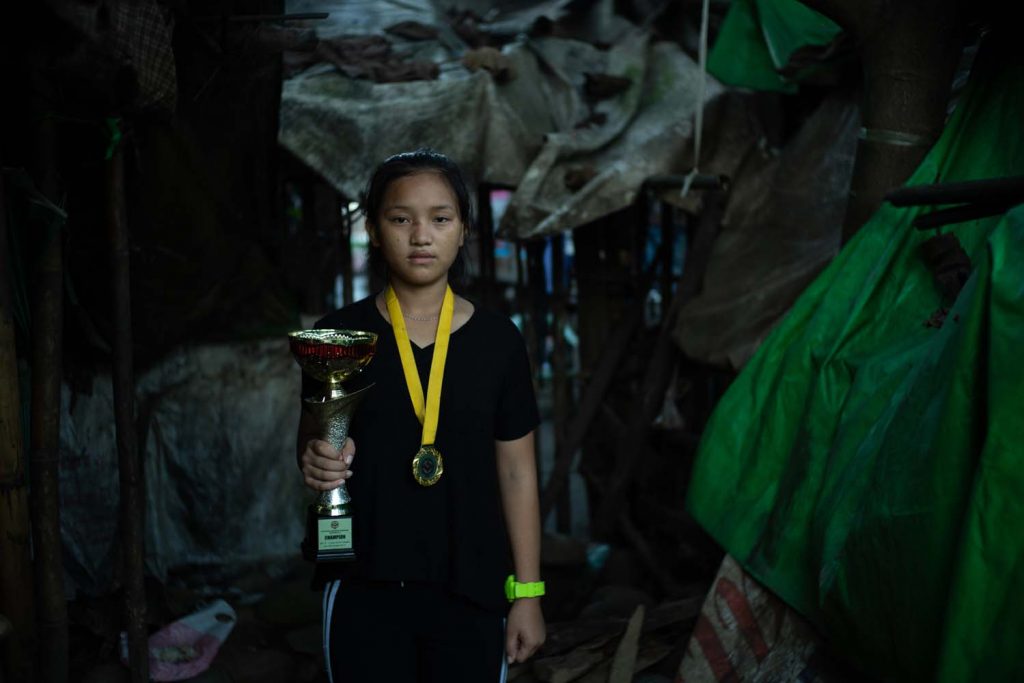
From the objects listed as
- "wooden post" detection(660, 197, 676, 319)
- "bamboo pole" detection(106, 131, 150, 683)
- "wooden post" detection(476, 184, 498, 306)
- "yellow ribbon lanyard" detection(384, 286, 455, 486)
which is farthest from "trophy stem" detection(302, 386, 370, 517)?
"wooden post" detection(660, 197, 676, 319)

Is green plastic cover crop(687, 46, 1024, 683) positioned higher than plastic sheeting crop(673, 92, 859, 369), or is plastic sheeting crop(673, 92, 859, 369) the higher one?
plastic sheeting crop(673, 92, 859, 369)

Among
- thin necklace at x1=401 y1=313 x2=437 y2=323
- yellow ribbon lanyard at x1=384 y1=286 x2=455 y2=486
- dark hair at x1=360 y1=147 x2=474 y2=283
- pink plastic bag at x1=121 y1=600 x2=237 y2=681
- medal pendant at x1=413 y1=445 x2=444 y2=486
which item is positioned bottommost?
pink plastic bag at x1=121 y1=600 x2=237 y2=681

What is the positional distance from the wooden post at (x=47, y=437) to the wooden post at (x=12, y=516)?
0.65 ft

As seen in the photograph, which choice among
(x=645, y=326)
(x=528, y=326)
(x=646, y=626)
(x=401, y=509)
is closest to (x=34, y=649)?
(x=401, y=509)

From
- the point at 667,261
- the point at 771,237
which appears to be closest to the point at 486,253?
the point at 667,261

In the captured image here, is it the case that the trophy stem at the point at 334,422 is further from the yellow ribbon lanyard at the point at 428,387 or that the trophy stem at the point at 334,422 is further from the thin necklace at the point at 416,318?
the thin necklace at the point at 416,318

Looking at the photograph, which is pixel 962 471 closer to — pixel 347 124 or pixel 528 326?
pixel 347 124

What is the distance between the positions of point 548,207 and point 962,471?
2853mm

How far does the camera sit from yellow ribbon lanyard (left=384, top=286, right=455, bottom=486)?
2119 millimetres

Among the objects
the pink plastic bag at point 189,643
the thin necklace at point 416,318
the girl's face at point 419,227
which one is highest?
the girl's face at point 419,227

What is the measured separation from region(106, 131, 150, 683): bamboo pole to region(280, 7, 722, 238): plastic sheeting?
152cm

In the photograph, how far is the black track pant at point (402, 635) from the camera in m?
2.12

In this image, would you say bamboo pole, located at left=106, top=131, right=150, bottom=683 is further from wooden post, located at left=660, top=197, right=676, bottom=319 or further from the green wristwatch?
wooden post, located at left=660, top=197, right=676, bottom=319

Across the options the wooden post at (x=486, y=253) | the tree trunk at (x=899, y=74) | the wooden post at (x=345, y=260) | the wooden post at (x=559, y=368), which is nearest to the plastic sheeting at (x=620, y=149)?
the wooden post at (x=486, y=253)
